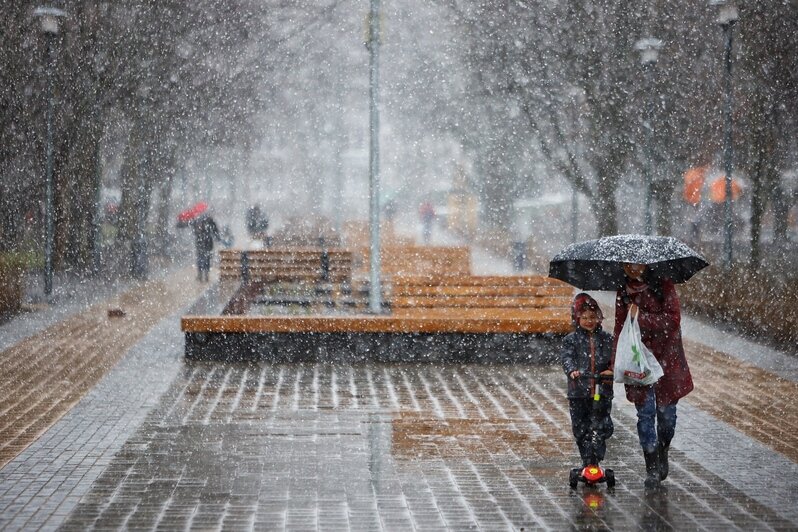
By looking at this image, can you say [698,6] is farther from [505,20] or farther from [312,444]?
[312,444]

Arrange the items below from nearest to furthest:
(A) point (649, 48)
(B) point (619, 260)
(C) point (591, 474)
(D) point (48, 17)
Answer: (B) point (619, 260) < (C) point (591, 474) < (D) point (48, 17) < (A) point (649, 48)

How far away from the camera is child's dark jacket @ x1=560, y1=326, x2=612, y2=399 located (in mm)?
7496

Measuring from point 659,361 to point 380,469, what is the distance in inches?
72.7

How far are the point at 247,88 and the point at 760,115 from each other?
1606cm

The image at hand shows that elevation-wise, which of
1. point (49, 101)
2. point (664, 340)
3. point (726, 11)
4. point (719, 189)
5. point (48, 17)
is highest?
point (726, 11)

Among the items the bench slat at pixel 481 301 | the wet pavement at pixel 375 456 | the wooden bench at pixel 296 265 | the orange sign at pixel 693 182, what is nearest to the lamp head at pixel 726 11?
the wooden bench at pixel 296 265

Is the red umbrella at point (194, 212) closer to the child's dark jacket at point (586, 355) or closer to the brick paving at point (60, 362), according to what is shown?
the brick paving at point (60, 362)

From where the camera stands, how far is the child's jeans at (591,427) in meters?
7.49

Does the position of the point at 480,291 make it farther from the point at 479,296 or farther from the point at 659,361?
the point at 659,361

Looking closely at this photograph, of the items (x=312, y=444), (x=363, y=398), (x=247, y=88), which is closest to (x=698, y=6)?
(x=247, y=88)

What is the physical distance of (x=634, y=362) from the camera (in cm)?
731

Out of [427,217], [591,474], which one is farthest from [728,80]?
[427,217]

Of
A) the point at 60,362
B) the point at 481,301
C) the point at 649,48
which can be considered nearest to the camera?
the point at 60,362

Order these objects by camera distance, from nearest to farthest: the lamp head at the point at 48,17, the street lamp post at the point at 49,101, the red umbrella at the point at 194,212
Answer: the lamp head at the point at 48,17 → the street lamp post at the point at 49,101 → the red umbrella at the point at 194,212
